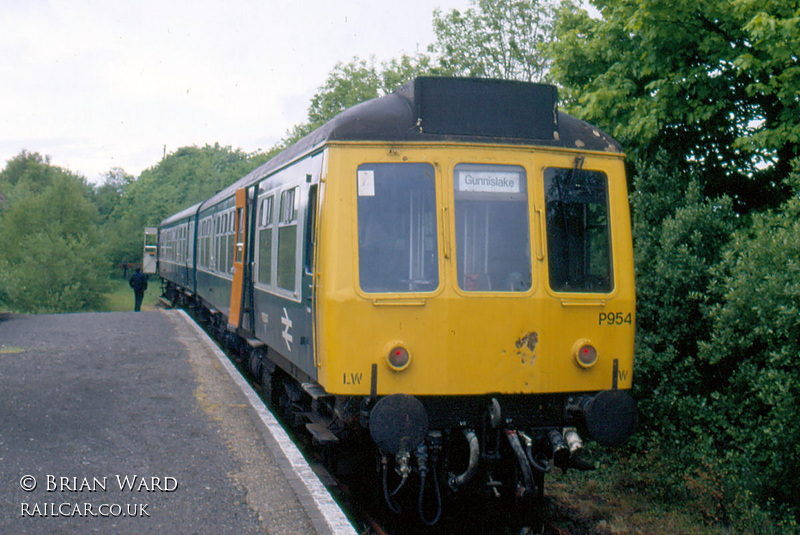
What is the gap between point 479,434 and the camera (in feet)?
17.8

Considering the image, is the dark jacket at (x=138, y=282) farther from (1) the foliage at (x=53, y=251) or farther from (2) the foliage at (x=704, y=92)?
(2) the foliage at (x=704, y=92)

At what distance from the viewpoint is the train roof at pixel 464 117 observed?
539 cm

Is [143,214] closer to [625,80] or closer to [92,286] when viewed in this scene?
[92,286]

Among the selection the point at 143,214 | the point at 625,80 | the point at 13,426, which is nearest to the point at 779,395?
the point at 625,80

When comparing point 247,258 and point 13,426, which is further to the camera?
point 247,258

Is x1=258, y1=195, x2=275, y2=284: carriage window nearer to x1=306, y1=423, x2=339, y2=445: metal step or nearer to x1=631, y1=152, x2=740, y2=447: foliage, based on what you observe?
x1=306, y1=423, x2=339, y2=445: metal step

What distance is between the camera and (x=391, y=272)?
17.3 ft

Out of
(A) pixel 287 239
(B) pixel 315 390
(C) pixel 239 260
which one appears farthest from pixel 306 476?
(C) pixel 239 260

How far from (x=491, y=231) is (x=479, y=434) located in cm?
146

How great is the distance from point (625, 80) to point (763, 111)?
1.74 metres

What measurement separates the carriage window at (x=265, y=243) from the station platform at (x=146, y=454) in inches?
53.3

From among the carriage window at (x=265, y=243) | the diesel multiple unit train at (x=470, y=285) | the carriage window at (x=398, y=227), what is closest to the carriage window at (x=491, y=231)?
the diesel multiple unit train at (x=470, y=285)

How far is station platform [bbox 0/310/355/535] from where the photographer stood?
476 centimetres

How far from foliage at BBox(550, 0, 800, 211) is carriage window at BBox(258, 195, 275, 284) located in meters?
4.55
